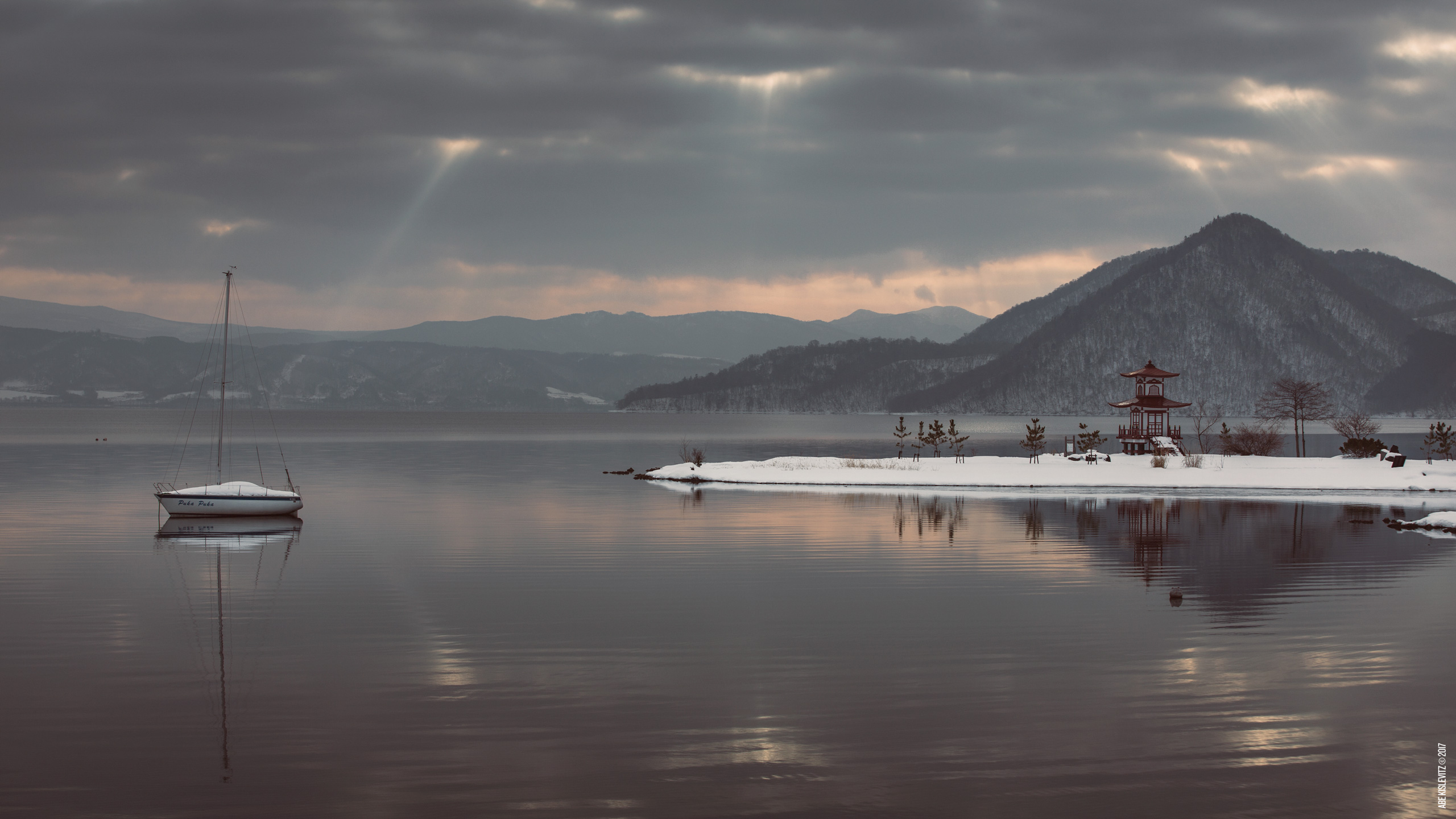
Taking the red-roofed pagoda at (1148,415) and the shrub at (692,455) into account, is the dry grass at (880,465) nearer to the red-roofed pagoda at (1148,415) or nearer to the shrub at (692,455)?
the shrub at (692,455)

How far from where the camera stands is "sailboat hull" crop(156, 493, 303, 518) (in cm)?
4466

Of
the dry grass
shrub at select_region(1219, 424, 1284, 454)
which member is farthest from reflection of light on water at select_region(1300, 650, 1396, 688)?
shrub at select_region(1219, 424, 1284, 454)

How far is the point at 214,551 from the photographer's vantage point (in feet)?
114

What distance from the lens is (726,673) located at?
1731cm

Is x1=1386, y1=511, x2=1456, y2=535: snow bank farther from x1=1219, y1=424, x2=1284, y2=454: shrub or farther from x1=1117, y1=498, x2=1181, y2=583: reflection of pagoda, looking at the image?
x1=1219, y1=424, x2=1284, y2=454: shrub

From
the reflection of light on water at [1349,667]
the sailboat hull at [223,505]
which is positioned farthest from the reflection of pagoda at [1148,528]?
the sailboat hull at [223,505]

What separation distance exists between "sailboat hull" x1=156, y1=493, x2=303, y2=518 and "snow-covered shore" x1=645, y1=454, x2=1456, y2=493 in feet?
92.3

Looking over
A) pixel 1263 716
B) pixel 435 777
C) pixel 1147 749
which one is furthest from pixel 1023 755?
pixel 435 777

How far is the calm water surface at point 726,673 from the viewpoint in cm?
1198

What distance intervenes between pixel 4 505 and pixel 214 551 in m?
22.2

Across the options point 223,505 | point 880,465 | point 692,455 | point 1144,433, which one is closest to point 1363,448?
point 1144,433

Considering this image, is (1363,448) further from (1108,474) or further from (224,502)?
(224,502)

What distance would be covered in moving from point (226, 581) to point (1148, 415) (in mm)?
72256

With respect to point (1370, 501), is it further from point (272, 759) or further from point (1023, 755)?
point (272, 759)
